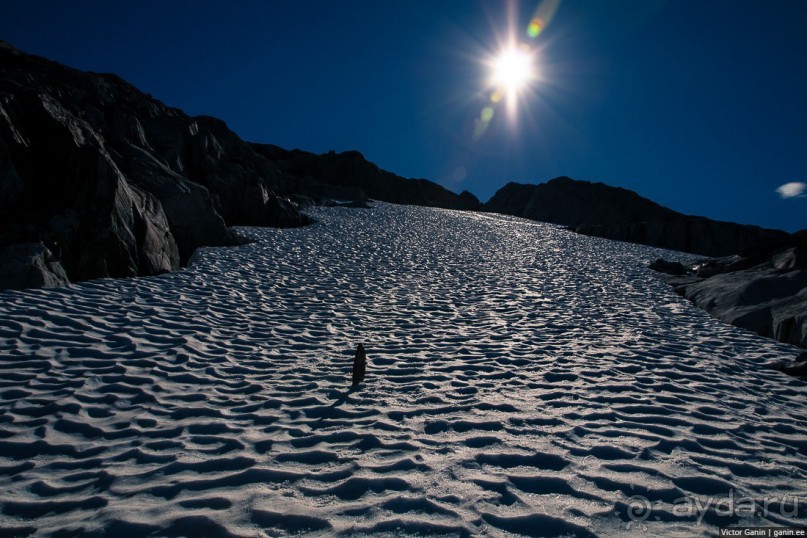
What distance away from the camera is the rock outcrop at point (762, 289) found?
10391 millimetres

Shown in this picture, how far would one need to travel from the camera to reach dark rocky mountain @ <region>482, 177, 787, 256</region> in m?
42.1

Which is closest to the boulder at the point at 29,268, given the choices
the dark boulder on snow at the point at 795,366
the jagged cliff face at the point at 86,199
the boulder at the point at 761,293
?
the jagged cliff face at the point at 86,199

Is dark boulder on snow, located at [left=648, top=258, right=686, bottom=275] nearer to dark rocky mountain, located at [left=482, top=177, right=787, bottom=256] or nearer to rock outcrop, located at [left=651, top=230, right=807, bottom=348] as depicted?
rock outcrop, located at [left=651, top=230, right=807, bottom=348]

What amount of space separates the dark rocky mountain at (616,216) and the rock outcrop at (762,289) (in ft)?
83.3

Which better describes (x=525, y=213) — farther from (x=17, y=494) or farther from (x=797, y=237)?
(x=17, y=494)

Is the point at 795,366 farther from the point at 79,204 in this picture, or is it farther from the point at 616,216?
the point at 616,216

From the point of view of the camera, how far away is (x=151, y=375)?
6668 millimetres

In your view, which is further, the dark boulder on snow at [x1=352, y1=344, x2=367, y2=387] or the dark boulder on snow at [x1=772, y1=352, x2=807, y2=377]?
the dark boulder on snow at [x1=772, y1=352, x2=807, y2=377]

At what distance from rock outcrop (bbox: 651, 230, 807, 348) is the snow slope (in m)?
0.69

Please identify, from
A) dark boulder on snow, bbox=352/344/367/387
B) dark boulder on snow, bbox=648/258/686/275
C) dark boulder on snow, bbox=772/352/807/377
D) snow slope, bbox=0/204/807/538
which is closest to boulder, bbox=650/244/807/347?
snow slope, bbox=0/204/807/538

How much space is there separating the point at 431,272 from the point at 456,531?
14.6 m

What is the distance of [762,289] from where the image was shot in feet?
40.8

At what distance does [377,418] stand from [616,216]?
8474 cm

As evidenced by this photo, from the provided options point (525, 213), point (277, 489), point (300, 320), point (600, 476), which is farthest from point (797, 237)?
point (525, 213)
